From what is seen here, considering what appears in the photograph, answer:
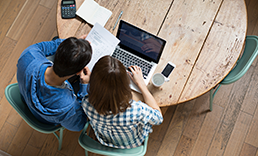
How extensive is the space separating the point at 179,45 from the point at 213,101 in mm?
974

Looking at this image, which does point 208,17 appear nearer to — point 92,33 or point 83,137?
point 92,33

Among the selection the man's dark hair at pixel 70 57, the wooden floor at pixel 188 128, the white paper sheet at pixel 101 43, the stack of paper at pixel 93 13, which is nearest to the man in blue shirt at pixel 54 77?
the man's dark hair at pixel 70 57

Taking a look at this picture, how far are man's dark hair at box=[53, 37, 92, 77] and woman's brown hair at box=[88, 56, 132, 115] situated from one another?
94 mm

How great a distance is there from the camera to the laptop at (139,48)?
1.13 meters

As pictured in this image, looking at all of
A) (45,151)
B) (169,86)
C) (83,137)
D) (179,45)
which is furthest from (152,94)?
(45,151)

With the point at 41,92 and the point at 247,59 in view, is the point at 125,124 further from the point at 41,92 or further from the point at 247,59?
the point at 247,59

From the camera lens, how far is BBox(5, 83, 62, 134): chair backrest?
0.96 metres

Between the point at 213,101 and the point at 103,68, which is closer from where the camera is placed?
the point at 103,68

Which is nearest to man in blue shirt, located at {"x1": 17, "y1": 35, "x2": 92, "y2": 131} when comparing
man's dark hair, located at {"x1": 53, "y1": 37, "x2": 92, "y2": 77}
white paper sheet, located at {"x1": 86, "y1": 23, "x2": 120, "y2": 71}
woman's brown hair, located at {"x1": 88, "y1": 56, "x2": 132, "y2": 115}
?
man's dark hair, located at {"x1": 53, "y1": 37, "x2": 92, "y2": 77}

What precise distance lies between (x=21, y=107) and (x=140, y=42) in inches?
32.3

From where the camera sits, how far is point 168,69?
46.4 inches

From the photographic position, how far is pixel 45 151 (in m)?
1.73

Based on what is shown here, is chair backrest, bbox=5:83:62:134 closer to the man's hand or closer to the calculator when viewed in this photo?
the man's hand

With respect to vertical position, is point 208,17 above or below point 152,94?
above
